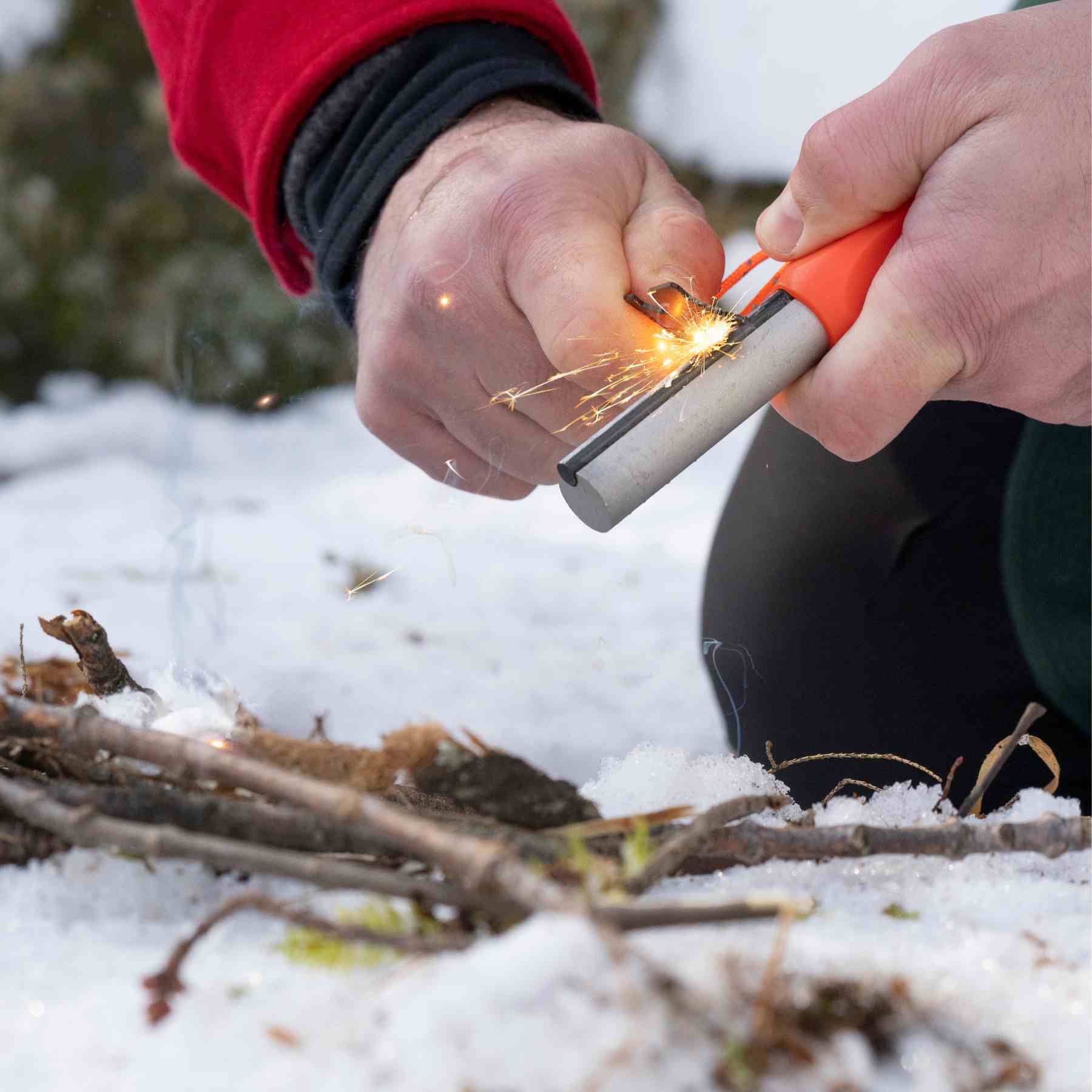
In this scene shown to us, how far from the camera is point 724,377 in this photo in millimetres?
1005

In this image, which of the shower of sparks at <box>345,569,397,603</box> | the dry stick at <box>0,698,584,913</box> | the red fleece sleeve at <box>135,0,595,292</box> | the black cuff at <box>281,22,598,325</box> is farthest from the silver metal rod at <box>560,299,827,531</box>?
the shower of sparks at <box>345,569,397,603</box>

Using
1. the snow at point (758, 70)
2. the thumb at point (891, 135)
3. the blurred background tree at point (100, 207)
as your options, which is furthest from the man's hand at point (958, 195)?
the blurred background tree at point (100, 207)

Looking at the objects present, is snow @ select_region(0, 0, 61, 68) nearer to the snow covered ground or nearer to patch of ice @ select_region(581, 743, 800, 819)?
the snow covered ground

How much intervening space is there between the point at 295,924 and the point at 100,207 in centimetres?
376

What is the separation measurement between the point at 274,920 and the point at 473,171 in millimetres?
1097

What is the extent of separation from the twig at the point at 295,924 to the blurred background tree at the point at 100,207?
3325mm

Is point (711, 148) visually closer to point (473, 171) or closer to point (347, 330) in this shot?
point (347, 330)

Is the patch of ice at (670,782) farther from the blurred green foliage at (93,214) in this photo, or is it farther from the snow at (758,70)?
the blurred green foliage at (93,214)

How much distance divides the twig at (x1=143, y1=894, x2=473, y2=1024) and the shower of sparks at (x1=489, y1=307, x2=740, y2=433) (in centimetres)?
66

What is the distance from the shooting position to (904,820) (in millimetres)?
790

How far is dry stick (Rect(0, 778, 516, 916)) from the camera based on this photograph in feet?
1.57

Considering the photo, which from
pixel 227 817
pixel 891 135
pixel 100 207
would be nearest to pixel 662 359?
pixel 891 135

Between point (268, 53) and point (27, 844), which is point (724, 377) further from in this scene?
point (268, 53)

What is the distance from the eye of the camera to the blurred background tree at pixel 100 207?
11.7 ft
